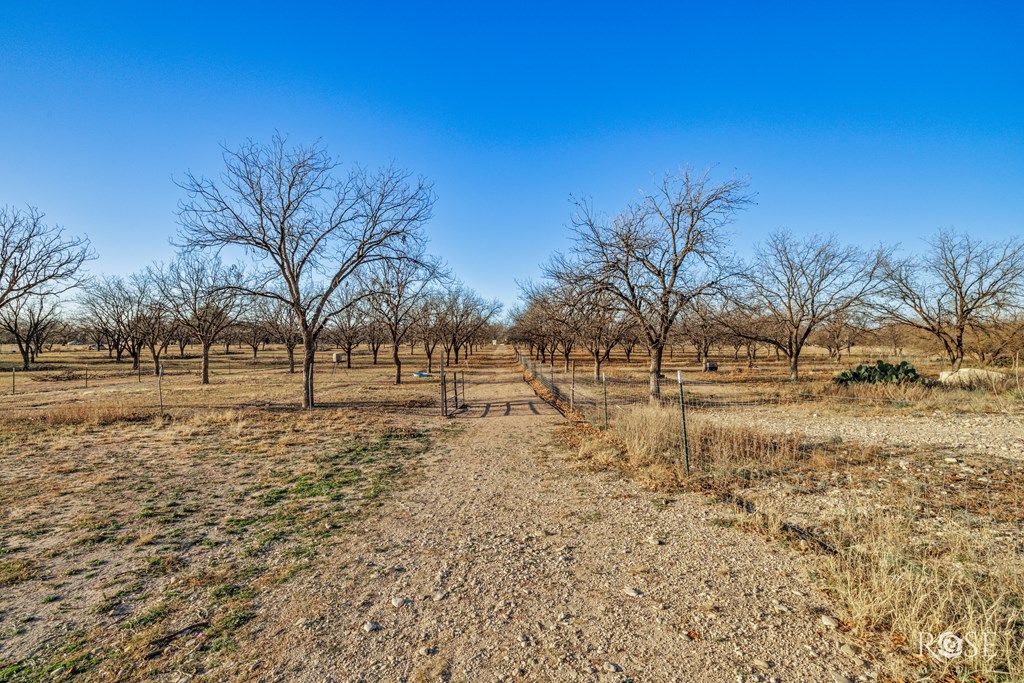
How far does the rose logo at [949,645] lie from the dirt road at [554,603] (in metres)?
0.52

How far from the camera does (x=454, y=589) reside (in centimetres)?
413

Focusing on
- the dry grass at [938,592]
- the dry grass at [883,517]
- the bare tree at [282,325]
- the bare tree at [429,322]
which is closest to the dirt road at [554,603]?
the dry grass at [938,592]

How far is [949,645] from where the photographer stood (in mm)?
3037

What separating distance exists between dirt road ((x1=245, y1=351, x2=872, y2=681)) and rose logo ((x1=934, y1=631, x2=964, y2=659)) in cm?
52

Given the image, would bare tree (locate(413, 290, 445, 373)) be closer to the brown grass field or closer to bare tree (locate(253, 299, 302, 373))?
bare tree (locate(253, 299, 302, 373))

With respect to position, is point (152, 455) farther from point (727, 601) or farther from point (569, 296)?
point (569, 296)

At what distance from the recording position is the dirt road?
3.03 m

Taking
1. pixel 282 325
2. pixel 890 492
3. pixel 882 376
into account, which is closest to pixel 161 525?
pixel 890 492

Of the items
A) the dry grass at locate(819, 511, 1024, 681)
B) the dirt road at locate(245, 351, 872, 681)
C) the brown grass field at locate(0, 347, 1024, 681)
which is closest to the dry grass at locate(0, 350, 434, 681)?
the brown grass field at locate(0, 347, 1024, 681)

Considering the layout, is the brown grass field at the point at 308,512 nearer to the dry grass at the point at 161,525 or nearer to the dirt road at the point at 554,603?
the dry grass at the point at 161,525

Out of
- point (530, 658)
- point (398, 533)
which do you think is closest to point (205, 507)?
point (398, 533)

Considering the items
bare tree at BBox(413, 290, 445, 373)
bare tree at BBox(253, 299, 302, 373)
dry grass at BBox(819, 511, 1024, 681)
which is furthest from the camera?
bare tree at BBox(253, 299, 302, 373)

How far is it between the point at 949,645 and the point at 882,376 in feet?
71.6

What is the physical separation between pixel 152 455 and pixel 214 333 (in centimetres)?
2387
